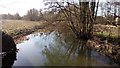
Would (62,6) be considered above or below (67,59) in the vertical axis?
above

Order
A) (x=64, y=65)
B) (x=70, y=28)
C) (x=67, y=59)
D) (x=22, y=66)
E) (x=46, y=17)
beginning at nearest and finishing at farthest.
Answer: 1. (x=22, y=66)
2. (x=64, y=65)
3. (x=67, y=59)
4. (x=46, y=17)
5. (x=70, y=28)

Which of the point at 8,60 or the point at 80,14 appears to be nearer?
the point at 8,60

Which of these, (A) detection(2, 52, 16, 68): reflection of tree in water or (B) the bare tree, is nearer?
(A) detection(2, 52, 16, 68): reflection of tree in water

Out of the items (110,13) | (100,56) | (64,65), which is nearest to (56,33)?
(110,13)

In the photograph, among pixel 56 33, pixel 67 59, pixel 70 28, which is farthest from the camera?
pixel 56 33

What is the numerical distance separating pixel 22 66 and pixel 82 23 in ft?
35.9

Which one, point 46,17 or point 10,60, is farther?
point 46,17

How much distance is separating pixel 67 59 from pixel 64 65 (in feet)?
5.28

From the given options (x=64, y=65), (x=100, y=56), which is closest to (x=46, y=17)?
(x=100, y=56)

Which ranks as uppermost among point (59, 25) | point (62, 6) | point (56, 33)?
point (62, 6)

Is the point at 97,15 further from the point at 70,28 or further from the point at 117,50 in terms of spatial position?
the point at 117,50

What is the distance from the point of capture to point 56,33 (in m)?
23.8

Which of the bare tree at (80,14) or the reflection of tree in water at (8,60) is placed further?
the bare tree at (80,14)

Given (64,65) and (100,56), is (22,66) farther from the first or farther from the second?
(100,56)
